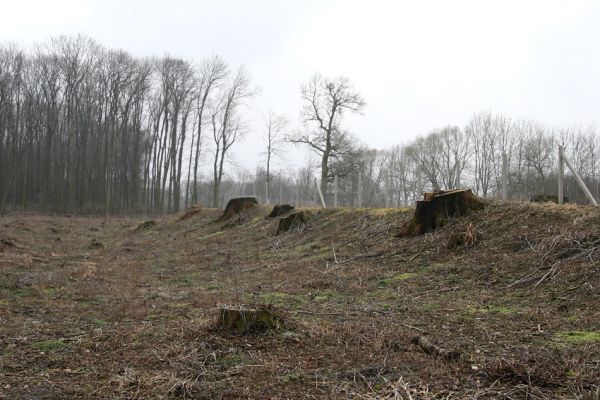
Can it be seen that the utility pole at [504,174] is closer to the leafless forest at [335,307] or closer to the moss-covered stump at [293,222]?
the leafless forest at [335,307]

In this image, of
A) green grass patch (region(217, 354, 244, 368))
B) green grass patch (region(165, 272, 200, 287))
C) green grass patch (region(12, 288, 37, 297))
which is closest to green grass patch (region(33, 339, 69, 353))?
green grass patch (region(217, 354, 244, 368))

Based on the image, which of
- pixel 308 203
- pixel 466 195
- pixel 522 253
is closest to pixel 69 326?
pixel 522 253

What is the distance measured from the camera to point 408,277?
807 cm

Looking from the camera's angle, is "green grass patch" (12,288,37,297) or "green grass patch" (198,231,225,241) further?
"green grass patch" (198,231,225,241)

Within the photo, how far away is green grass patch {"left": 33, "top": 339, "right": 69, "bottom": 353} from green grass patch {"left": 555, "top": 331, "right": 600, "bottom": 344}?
4819 mm

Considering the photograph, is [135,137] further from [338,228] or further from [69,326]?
[69,326]

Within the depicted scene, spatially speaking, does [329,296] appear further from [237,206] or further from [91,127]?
[91,127]

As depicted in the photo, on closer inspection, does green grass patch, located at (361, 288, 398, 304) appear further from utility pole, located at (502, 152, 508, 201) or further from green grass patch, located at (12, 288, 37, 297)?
utility pole, located at (502, 152, 508, 201)

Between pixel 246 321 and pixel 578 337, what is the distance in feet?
10.5

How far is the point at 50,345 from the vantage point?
4602mm

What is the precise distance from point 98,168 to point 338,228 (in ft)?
144

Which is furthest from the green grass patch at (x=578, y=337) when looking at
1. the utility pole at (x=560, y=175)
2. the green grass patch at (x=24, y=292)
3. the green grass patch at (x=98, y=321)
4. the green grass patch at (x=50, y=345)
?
the green grass patch at (x=24, y=292)

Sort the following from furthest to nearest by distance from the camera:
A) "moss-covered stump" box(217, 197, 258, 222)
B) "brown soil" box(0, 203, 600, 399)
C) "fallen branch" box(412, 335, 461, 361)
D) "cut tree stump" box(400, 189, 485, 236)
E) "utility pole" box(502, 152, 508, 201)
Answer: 1. "moss-covered stump" box(217, 197, 258, 222)
2. "utility pole" box(502, 152, 508, 201)
3. "cut tree stump" box(400, 189, 485, 236)
4. "fallen branch" box(412, 335, 461, 361)
5. "brown soil" box(0, 203, 600, 399)

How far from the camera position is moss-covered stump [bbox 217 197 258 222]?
22.7 metres
